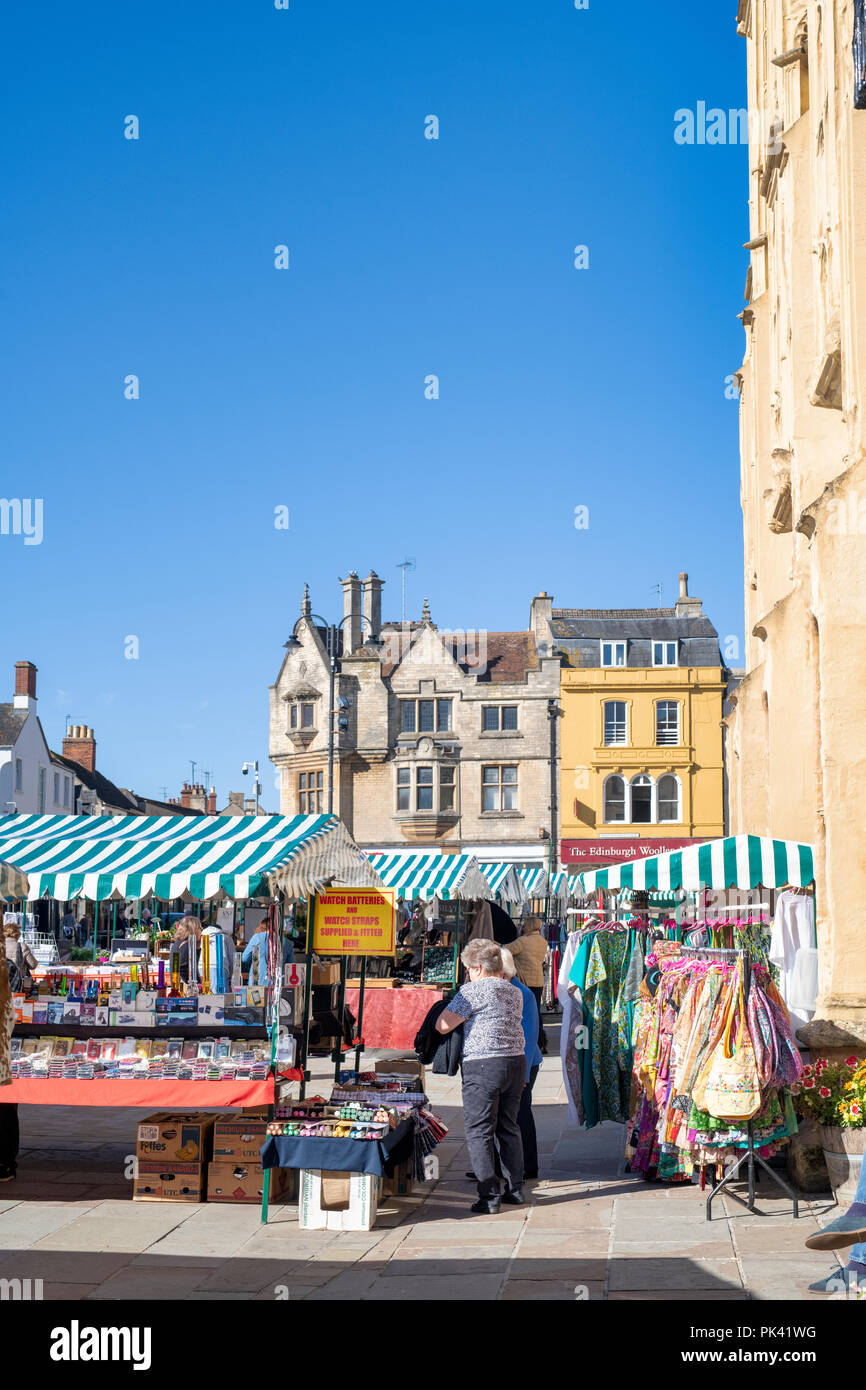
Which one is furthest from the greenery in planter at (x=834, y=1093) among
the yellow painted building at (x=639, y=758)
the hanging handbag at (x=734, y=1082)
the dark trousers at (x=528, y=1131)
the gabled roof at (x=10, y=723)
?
the gabled roof at (x=10, y=723)

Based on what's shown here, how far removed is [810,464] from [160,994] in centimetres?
828

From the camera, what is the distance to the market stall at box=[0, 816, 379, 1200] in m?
10.1

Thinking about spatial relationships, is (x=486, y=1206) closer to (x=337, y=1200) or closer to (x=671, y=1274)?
(x=337, y=1200)

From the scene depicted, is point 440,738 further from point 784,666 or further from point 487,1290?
point 487,1290

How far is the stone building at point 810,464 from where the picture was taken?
10.2m

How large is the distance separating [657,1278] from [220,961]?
40.6 ft

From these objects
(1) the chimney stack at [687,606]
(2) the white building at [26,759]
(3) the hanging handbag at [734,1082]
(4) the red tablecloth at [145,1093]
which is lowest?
(4) the red tablecloth at [145,1093]

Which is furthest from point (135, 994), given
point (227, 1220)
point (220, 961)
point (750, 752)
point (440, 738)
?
point (440, 738)

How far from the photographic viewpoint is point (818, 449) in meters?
14.1

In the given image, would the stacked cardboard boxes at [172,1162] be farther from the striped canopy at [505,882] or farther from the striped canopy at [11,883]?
the striped canopy at [505,882]

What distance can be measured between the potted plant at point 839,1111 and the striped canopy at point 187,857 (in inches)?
172

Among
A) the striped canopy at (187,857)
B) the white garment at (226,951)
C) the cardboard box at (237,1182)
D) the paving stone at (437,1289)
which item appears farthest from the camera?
the white garment at (226,951)

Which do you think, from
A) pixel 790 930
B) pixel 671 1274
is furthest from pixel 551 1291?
pixel 790 930

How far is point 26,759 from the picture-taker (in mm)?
58125
